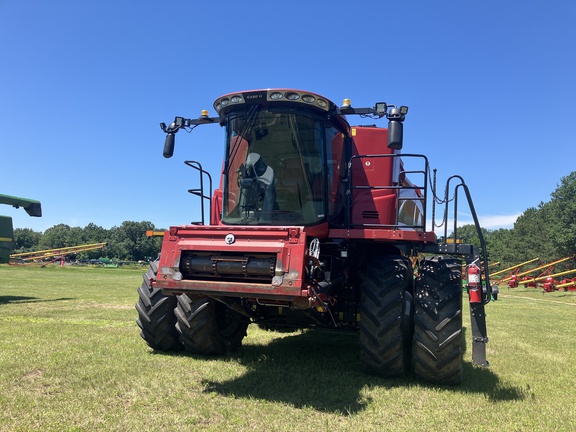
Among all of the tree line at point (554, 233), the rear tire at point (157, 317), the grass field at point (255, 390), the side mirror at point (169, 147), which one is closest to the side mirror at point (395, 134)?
the grass field at point (255, 390)

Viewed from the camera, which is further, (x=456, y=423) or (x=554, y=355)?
(x=554, y=355)

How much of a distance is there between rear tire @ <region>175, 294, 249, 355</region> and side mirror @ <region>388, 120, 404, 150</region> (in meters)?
3.19

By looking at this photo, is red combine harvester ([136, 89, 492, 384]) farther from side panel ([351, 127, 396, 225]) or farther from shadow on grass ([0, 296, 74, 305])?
→ shadow on grass ([0, 296, 74, 305])

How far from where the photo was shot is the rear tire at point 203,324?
6242 mm

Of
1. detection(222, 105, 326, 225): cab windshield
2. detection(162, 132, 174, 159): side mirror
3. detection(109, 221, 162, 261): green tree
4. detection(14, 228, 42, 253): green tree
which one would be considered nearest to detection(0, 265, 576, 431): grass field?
detection(222, 105, 326, 225): cab windshield

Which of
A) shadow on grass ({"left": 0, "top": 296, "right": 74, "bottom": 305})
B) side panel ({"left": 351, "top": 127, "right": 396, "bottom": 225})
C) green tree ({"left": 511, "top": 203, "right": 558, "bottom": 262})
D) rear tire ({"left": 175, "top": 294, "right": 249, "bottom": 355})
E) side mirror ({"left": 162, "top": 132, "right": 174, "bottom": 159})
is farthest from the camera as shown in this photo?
green tree ({"left": 511, "top": 203, "right": 558, "bottom": 262})

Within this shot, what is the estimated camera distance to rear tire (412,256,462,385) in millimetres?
5266

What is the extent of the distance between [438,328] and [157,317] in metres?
3.88

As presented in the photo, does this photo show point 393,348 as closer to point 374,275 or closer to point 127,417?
point 374,275

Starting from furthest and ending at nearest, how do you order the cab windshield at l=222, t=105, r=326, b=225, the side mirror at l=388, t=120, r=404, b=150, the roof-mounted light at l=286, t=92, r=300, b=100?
the cab windshield at l=222, t=105, r=326, b=225, the roof-mounted light at l=286, t=92, r=300, b=100, the side mirror at l=388, t=120, r=404, b=150

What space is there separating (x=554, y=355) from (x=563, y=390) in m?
2.70

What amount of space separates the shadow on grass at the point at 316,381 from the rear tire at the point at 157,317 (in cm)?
99

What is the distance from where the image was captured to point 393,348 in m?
5.37

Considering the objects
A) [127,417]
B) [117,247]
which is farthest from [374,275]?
[117,247]
